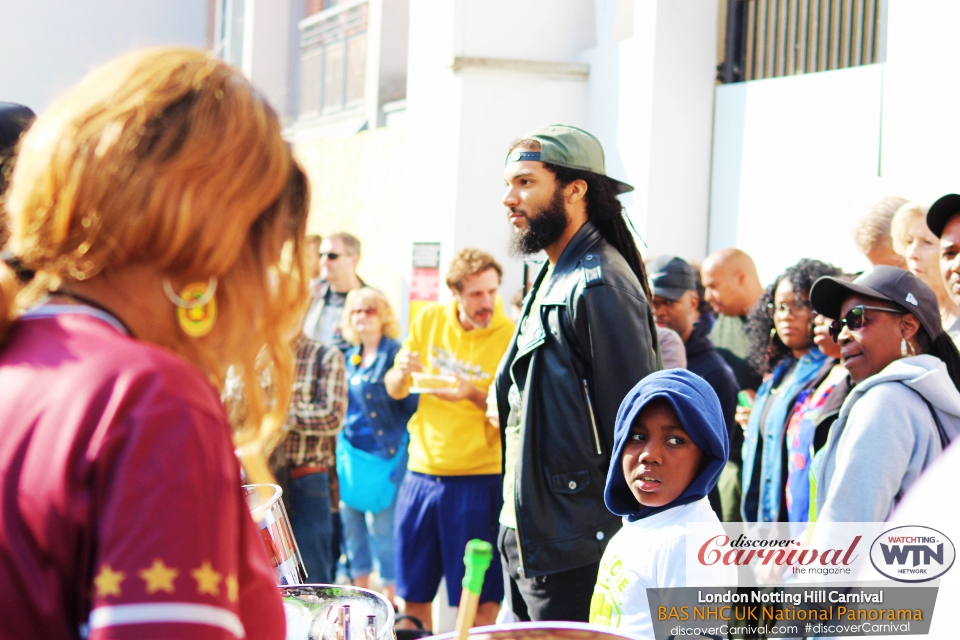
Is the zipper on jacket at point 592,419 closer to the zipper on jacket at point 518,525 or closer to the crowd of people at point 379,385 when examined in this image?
the crowd of people at point 379,385

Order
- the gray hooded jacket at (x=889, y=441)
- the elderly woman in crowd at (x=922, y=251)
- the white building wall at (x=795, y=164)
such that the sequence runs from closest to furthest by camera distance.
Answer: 1. the gray hooded jacket at (x=889, y=441)
2. the elderly woman in crowd at (x=922, y=251)
3. the white building wall at (x=795, y=164)

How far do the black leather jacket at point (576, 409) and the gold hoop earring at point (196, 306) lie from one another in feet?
6.24

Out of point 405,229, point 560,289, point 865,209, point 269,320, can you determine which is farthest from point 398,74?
point 269,320

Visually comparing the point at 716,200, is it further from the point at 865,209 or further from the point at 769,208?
the point at 865,209

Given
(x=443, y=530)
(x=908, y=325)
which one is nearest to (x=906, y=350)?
(x=908, y=325)

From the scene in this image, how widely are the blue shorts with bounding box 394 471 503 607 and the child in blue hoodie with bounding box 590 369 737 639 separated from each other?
7.48 ft

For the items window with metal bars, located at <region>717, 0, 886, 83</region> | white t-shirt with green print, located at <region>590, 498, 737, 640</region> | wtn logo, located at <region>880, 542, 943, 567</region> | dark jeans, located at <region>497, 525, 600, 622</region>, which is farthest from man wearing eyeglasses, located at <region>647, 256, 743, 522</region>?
window with metal bars, located at <region>717, 0, 886, 83</region>

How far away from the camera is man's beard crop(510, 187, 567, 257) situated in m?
3.10

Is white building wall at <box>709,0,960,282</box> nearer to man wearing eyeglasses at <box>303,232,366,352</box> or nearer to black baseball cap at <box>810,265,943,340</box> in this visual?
black baseball cap at <box>810,265,943,340</box>

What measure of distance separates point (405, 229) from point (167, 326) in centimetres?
699

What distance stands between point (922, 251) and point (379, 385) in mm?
2981

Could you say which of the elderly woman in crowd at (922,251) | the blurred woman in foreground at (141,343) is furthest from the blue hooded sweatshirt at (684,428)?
the elderly woman in crowd at (922,251)

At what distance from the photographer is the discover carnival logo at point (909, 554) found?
3.80 ft

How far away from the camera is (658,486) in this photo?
7.48 feet
